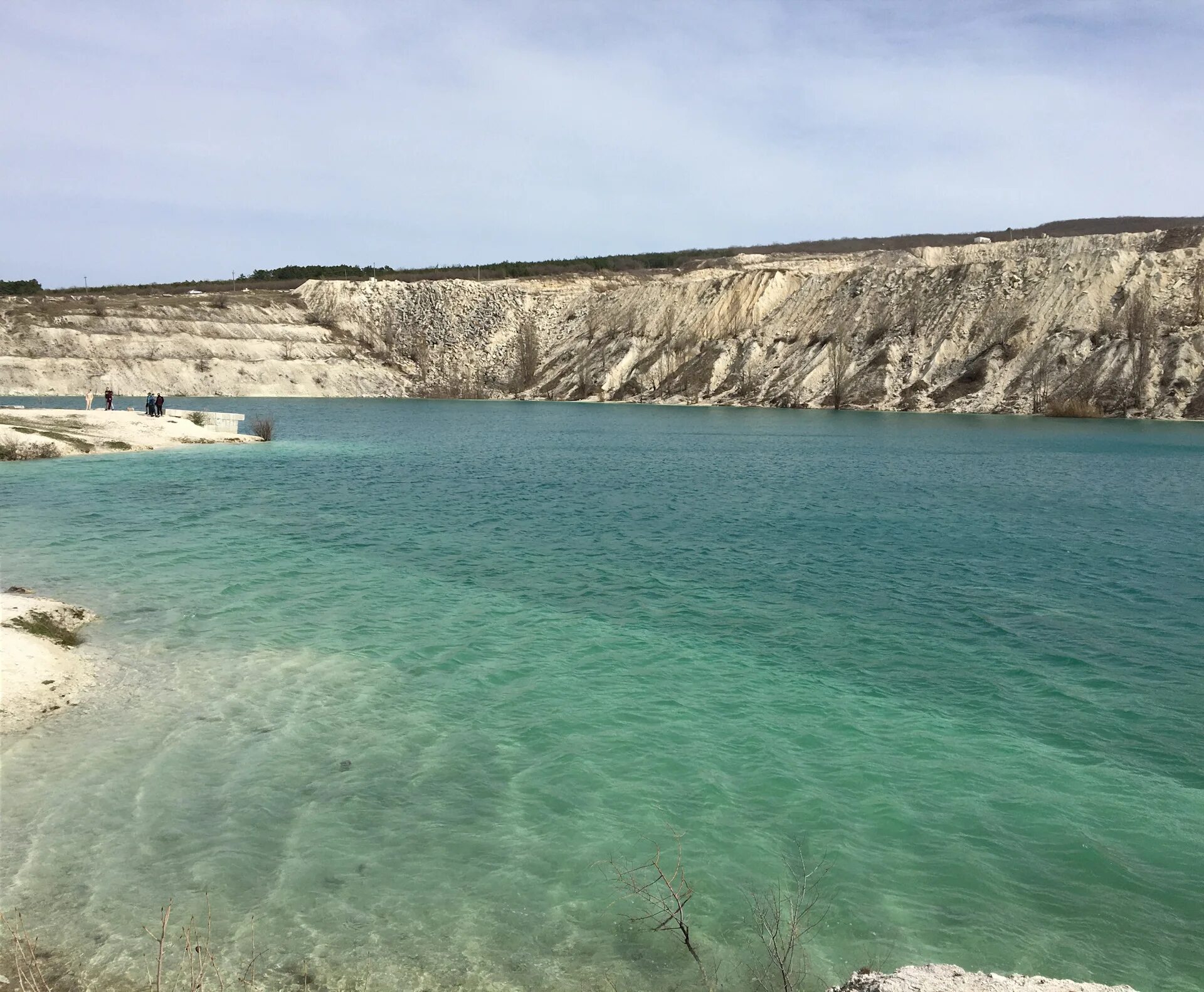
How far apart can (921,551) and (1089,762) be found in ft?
34.4

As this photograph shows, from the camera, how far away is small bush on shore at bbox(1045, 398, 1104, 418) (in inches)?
2591

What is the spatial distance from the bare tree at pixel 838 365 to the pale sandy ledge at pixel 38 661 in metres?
69.4

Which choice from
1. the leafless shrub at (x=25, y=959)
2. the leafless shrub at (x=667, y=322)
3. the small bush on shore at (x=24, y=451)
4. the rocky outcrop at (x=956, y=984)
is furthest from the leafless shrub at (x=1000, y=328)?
the leafless shrub at (x=25, y=959)

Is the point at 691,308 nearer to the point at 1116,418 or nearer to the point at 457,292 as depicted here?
the point at 457,292

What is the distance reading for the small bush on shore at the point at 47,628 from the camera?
12.1 metres

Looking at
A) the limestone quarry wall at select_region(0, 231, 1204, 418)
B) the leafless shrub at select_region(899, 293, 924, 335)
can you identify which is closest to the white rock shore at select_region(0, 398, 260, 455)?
the limestone quarry wall at select_region(0, 231, 1204, 418)

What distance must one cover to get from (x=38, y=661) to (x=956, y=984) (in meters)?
10.8

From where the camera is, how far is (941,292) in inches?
3108

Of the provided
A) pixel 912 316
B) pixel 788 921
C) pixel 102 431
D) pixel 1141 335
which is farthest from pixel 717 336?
pixel 788 921

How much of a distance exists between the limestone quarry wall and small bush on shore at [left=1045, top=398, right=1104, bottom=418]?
0.46 m

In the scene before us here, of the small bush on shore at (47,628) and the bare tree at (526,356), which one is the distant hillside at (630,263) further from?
the small bush on shore at (47,628)

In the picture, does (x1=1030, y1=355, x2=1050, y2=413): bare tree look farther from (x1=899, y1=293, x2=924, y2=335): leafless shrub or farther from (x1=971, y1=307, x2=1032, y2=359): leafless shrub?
(x1=899, y1=293, x2=924, y2=335): leafless shrub

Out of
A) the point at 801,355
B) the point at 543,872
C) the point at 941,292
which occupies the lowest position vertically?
the point at 543,872

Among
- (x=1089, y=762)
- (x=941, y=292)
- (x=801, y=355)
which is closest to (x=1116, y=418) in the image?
(x=941, y=292)
